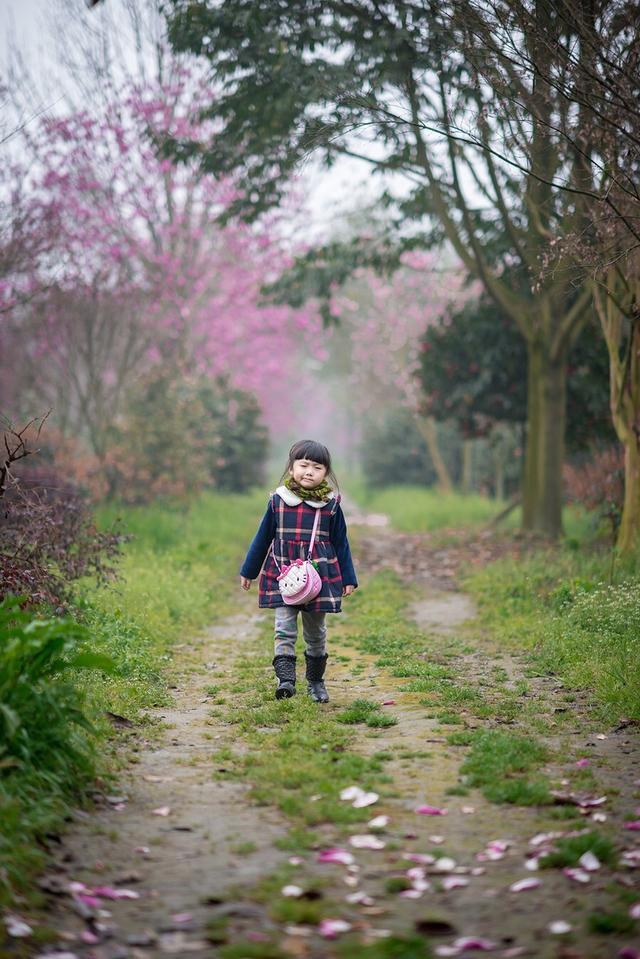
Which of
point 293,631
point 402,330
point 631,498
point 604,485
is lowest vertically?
point 293,631

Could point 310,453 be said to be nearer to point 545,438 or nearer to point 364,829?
point 364,829

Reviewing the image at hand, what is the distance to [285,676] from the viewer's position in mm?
6414

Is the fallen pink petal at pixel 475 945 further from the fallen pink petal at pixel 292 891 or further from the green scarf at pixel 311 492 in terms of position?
the green scarf at pixel 311 492

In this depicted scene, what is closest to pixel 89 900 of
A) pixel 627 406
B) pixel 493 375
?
pixel 627 406

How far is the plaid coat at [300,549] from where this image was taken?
6398 mm

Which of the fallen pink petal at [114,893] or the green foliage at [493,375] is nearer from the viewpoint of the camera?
the fallen pink petal at [114,893]

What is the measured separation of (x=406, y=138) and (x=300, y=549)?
29.9ft

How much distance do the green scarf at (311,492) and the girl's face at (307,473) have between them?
0.03m

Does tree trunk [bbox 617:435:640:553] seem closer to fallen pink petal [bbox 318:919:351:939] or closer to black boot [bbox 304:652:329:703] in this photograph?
black boot [bbox 304:652:329:703]

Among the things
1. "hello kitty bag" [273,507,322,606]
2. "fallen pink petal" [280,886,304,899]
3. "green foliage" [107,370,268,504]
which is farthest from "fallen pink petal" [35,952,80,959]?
"green foliage" [107,370,268,504]

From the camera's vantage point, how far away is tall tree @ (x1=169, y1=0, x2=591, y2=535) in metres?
9.62

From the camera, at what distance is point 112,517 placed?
541 inches

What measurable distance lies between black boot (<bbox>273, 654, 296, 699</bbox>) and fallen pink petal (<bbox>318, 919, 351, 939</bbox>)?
3176mm

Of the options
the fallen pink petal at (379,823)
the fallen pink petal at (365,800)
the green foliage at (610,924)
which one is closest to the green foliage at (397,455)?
the fallen pink petal at (365,800)
